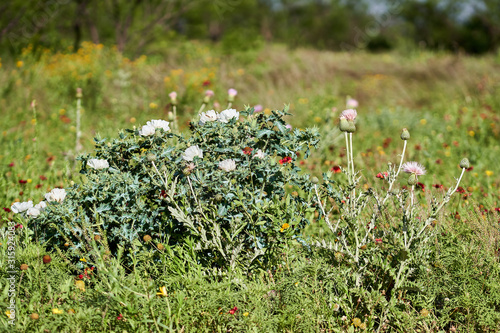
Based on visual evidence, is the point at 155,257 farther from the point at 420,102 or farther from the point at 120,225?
the point at 420,102

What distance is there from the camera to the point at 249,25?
2942 centimetres

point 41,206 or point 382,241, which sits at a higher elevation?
point 41,206

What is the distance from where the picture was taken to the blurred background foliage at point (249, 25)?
8.55 metres

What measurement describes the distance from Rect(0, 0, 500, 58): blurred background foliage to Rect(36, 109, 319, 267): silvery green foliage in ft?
20.8

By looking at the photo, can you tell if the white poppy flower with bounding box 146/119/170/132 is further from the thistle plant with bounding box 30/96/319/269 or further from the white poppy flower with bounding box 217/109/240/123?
the white poppy flower with bounding box 217/109/240/123

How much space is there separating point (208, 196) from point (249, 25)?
29332 mm

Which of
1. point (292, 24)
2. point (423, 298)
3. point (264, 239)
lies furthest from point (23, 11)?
point (292, 24)

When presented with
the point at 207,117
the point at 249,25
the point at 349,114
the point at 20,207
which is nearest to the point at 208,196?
the point at 207,117

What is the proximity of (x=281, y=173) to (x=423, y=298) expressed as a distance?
33.7 inches

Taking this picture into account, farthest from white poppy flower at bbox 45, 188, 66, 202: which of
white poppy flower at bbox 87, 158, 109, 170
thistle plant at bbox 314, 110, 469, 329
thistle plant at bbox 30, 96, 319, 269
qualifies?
thistle plant at bbox 314, 110, 469, 329

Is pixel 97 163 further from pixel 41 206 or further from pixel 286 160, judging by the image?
pixel 286 160

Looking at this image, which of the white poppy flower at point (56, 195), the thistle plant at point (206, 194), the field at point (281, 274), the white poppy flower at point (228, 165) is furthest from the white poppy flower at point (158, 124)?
the white poppy flower at point (56, 195)

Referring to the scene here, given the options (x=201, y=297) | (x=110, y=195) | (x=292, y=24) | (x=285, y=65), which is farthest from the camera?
(x=292, y=24)

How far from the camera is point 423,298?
1.87 metres
